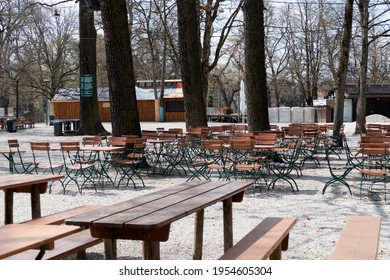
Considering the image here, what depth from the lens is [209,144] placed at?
11125mm

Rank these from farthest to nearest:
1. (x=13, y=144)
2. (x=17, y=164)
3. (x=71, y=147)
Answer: (x=17, y=164) → (x=13, y=144) → (x=71, y=147)

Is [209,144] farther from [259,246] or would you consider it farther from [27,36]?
[27,36]

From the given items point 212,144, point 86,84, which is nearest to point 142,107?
point 86,84

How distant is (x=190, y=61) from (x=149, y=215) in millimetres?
14514

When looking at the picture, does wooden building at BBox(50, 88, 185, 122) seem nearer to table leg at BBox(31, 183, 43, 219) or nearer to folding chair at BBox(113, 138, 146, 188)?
folding chair at BBox(113, 138, 146, 188)

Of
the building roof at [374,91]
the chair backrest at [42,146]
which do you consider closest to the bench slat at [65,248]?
the chair backrest at [42,146]

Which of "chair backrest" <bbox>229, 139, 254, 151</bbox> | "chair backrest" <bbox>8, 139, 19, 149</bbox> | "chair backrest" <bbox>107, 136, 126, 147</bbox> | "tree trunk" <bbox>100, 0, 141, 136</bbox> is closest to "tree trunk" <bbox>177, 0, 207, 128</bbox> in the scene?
"tree trunk" <bbox>100, 0, 141, 136</bbox>

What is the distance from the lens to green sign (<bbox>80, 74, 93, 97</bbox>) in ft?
90.0

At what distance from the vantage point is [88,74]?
27547mm

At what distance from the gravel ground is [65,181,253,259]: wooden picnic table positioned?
1177 mm

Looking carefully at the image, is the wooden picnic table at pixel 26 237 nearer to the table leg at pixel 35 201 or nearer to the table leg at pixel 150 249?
the table leg at pixel 150 249

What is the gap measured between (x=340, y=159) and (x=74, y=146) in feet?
25.8

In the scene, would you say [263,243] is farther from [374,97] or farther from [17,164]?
[374,97]

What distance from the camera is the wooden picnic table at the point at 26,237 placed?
136 inches
